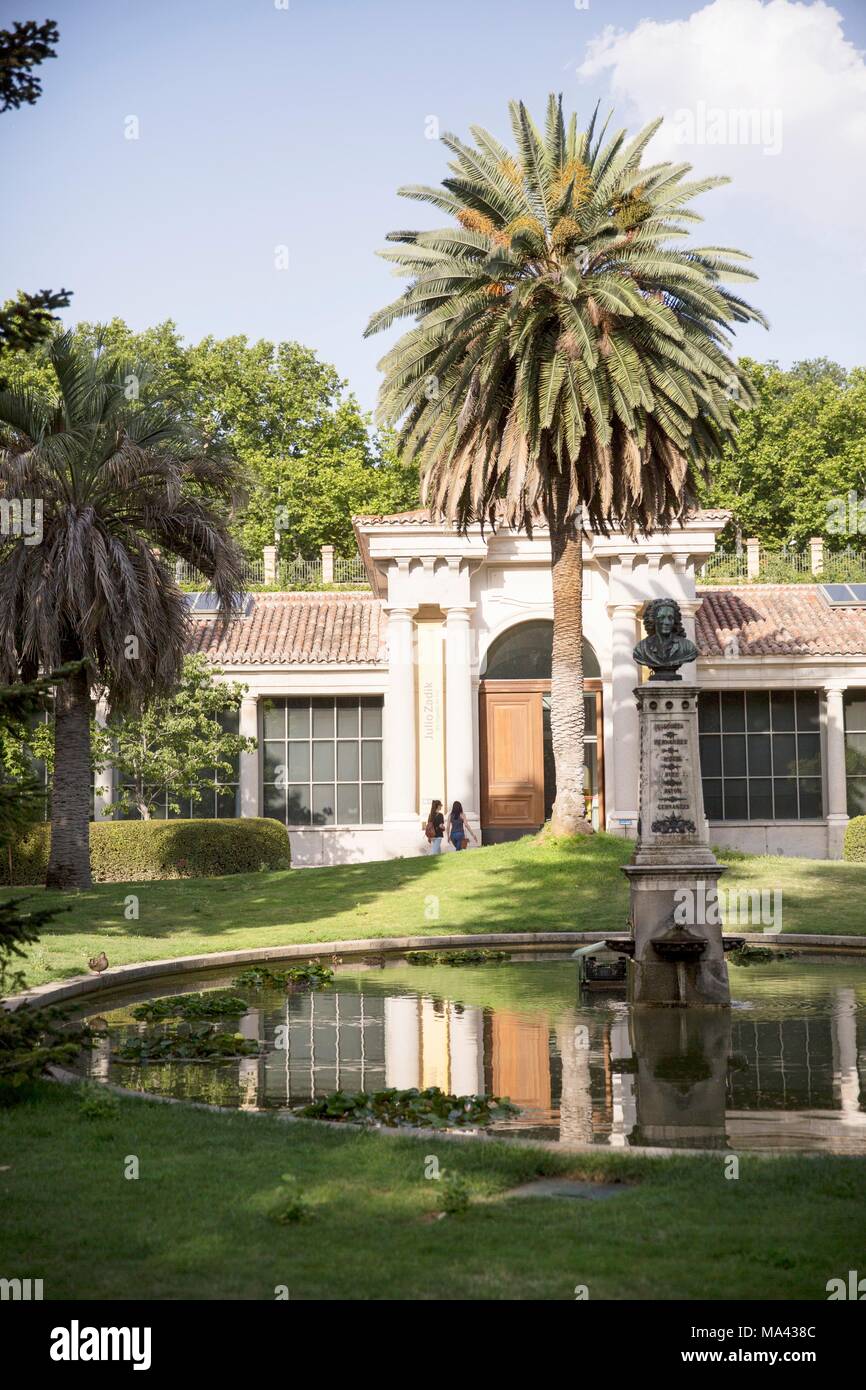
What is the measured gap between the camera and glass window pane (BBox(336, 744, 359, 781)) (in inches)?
1350

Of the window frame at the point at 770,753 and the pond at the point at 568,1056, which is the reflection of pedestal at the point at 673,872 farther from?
the window frame at the point at 770,753

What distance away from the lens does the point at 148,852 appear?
27.5 meters

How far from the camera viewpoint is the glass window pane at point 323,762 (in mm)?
34250

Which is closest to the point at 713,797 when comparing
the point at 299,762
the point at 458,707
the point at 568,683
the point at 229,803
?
Result: the point at 458,707

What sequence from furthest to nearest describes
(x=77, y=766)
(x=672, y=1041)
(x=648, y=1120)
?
(x=77, y=766) → (x=672, y=1041) → (x=648, y=1120)

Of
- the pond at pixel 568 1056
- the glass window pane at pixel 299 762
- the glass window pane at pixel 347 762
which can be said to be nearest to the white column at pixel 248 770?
the glass window pane at pixel 299 762

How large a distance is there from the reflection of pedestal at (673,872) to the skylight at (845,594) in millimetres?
25217

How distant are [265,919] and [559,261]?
12.7 metres

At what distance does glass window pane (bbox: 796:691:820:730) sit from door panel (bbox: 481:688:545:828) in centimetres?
693

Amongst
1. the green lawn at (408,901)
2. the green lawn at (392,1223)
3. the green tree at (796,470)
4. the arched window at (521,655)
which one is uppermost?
the green tree at (796,470)

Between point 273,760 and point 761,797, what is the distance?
12786 mm

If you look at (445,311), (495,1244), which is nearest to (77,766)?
(445,311)

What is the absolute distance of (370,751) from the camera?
3438 centimetres

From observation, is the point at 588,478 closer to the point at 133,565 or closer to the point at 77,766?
the point at 133,565
